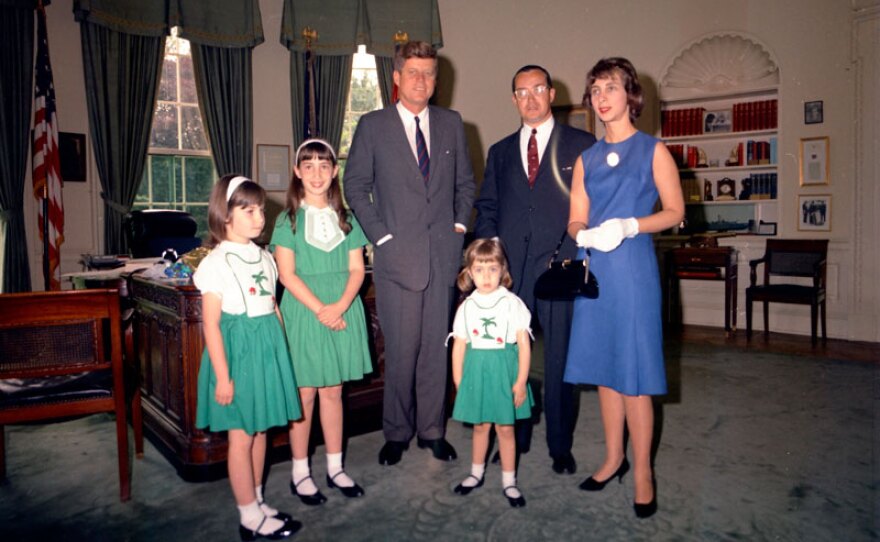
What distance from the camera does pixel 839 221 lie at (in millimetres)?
6094

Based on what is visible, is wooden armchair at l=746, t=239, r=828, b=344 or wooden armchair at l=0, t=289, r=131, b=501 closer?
wooden armchair at l=0, t=289, r=131, b=501

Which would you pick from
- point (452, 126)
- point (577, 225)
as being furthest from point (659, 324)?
point (452, 126)

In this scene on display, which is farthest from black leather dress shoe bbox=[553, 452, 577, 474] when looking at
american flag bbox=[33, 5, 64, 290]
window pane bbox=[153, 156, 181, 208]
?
window pane bbox=[153, 156, 181, 208]

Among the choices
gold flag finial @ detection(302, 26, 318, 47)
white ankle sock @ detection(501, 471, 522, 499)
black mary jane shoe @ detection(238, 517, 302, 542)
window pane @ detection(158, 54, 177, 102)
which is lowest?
black mary jane shoe @ detection(238, 517, 302, 542)

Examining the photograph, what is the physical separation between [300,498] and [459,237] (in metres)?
1.30

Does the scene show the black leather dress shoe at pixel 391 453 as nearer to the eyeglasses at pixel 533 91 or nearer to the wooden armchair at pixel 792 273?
the eyeglasses at pixel 533 91

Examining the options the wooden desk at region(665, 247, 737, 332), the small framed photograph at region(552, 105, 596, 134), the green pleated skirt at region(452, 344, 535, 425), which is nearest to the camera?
the green pleated skirt at region(452, 344, 535, 425)

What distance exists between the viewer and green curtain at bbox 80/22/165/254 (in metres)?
5.90

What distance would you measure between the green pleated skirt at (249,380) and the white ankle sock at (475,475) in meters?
0.80

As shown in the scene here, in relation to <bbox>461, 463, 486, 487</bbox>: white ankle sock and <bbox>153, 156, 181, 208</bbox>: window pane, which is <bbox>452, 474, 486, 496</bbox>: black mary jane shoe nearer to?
<bbox>461, 463, 486, 487</bbox>: white ankle sock

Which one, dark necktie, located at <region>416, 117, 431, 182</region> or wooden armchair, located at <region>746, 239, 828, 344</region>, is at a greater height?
dark necktie, located at <region>416, 117, 431, 182</region>

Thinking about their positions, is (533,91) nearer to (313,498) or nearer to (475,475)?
(475,475)

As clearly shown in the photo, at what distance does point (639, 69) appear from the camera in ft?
22.8

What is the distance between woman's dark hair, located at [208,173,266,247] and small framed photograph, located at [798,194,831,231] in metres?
5.74
